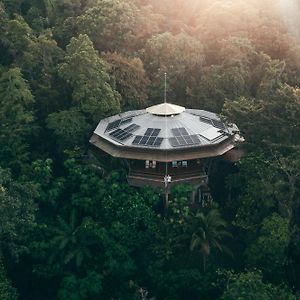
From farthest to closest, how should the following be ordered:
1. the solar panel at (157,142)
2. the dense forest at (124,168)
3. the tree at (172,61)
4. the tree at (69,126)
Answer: the tree at (172,61) < the tree at (69,126) < the solar panel at (157,142) < the dense forest at (124,168)

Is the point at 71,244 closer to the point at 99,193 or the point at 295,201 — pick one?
the point at 99,193

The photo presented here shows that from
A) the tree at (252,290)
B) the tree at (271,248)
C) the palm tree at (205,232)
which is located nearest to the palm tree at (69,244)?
the palm tree at (205,232)

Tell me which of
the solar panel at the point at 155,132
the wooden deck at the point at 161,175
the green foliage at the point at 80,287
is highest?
the solar panel at the point at 155,132

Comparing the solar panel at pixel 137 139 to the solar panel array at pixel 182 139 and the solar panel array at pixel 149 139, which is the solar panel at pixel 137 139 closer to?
the solar panel array at pixel 149 139

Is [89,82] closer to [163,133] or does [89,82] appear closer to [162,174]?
[163,133]

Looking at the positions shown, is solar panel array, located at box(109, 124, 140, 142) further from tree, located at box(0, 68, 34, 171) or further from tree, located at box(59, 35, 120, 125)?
tree, located at box(0, 68, 34, 171)

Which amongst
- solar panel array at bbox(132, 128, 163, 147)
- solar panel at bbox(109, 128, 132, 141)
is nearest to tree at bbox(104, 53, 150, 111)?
solar panel at bbox(109, 128, 132, 141)

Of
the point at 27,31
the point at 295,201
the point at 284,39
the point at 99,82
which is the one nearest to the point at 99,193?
the point at 99,82
